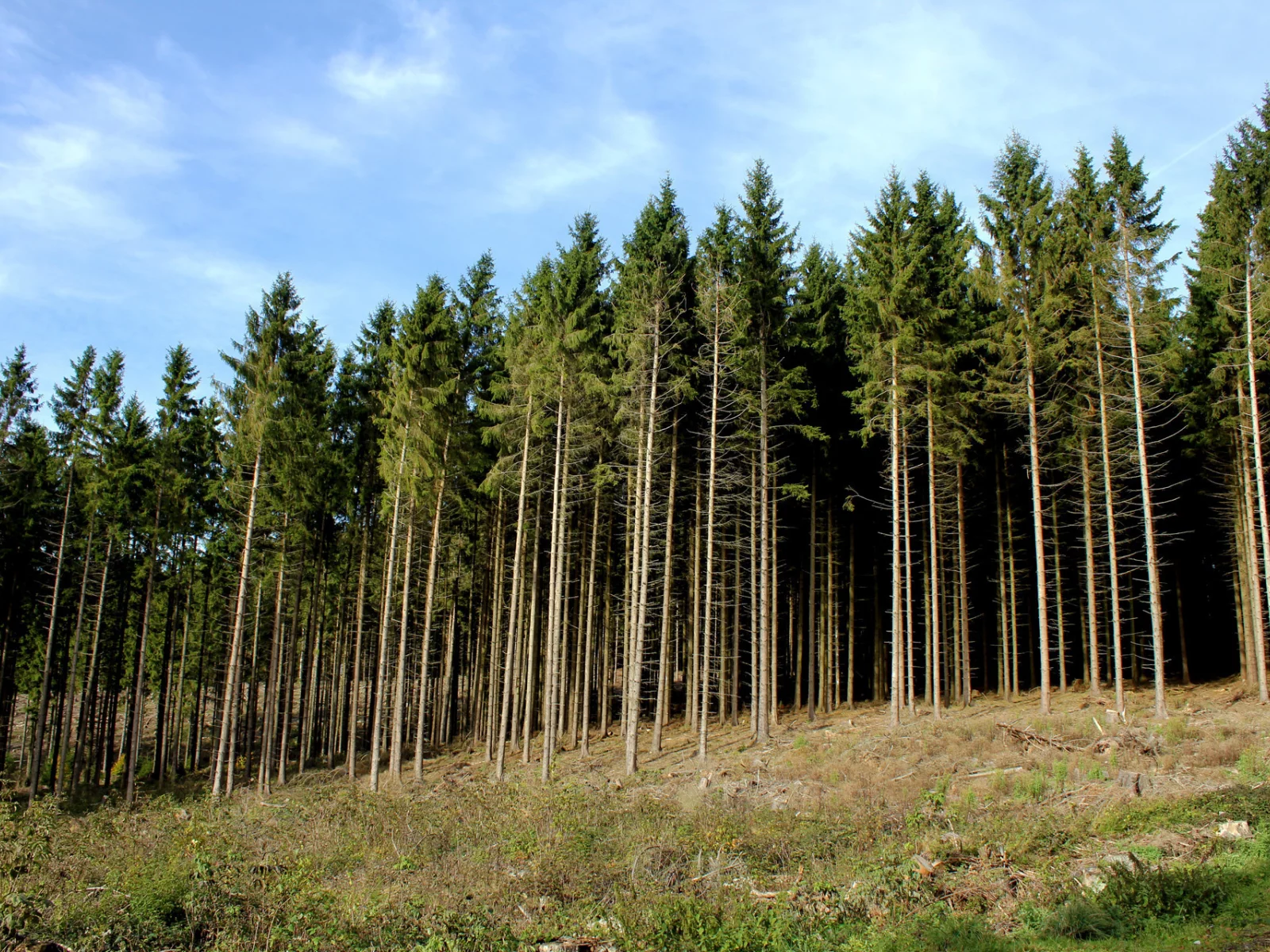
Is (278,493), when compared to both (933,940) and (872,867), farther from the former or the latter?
(933,940)

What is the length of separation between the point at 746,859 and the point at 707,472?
15890mm

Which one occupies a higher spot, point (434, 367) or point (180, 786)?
point (434, 367)

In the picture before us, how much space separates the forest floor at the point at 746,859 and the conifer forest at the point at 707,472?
4819 millimetres

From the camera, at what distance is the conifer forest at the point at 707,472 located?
74.6ft

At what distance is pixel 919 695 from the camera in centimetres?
3111

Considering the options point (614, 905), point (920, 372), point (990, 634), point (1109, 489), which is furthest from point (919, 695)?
point (614, 905)

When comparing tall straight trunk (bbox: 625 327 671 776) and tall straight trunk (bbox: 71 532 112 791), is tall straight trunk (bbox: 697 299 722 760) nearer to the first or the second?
tall straight trunk (bbox: 625 327 671 776)

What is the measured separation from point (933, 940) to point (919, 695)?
24.4 meters

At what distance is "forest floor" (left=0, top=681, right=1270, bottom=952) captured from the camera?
8.80 meters

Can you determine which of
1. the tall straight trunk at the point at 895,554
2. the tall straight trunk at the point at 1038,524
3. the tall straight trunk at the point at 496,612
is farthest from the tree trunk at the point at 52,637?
the tall straight trunk at the point at 1038,524

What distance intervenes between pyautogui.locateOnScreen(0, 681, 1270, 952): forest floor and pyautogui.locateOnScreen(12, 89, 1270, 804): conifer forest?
4819mm

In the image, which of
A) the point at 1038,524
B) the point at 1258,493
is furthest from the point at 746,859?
the point at 1258,493

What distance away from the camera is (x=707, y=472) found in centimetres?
2650

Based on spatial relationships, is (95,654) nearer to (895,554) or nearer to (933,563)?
(895,554)
